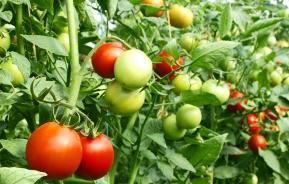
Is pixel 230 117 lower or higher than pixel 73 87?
lower

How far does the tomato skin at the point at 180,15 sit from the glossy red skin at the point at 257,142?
2.06 ft

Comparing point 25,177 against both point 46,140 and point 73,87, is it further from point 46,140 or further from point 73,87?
point 73,87

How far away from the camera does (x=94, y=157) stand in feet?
2.86

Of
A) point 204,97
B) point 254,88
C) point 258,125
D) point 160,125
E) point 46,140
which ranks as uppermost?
point 46,140

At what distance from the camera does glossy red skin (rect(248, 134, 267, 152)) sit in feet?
6.61

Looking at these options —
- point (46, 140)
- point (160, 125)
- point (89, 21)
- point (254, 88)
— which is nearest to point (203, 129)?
point (160, 125)

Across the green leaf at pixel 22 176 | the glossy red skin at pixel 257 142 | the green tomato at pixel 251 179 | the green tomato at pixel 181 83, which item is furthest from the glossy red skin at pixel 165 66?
the green tomato at pixel 251 179

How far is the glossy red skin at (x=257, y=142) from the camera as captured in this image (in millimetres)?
2014

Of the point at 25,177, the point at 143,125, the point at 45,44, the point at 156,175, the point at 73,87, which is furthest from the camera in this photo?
the point at 156,175

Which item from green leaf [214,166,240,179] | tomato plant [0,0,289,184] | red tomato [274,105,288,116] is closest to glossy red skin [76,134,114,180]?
tomato plant [0,0,289,184]

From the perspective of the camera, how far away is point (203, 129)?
1502 millimetres

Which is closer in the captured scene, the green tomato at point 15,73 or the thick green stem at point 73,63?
the thick green stem at point 73,63

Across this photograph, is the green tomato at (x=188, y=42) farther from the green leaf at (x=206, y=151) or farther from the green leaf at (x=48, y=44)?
the green leaf at (x=48, y=44)

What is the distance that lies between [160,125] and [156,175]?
0.89ft
